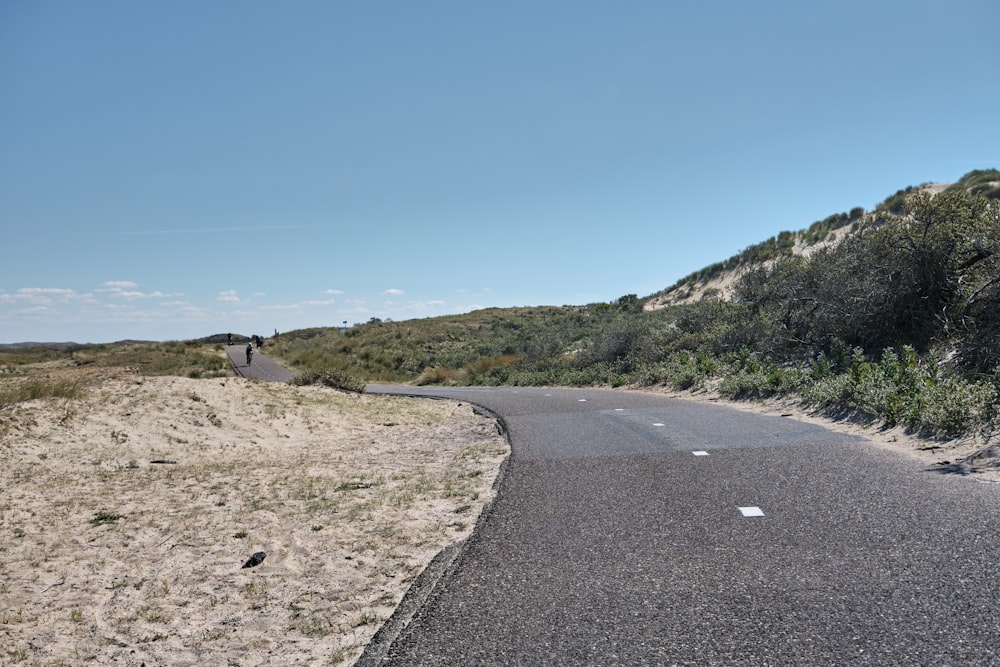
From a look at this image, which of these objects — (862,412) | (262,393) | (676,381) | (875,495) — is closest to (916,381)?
(862,412)

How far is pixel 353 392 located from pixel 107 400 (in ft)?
31.4

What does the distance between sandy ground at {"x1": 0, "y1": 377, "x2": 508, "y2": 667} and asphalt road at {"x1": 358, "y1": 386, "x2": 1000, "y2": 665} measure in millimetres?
767

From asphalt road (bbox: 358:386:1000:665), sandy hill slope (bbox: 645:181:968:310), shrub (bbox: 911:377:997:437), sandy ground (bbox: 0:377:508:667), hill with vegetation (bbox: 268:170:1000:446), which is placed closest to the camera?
asphalt road (bbox: 358:386:1000:665)

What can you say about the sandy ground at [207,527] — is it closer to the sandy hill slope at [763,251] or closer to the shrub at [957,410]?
the shrub at [957,410]

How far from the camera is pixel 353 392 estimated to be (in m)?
22.1

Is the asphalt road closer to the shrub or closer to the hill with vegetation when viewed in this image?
the shrub

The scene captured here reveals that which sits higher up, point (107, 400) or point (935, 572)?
point (107, 400)

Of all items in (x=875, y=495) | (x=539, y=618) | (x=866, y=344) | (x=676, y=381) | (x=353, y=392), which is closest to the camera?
(x=539, y=618)

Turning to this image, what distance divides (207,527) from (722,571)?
547cm

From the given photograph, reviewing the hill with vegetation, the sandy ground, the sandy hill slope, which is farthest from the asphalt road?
the sandy hill slope

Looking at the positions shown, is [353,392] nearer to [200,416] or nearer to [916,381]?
[200,416]

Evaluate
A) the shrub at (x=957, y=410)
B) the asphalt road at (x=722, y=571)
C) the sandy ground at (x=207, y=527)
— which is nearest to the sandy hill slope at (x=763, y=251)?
the shrub at (x=957, y=410)

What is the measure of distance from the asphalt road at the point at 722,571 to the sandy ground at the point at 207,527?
77 cm

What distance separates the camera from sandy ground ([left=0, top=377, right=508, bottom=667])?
439 cm
